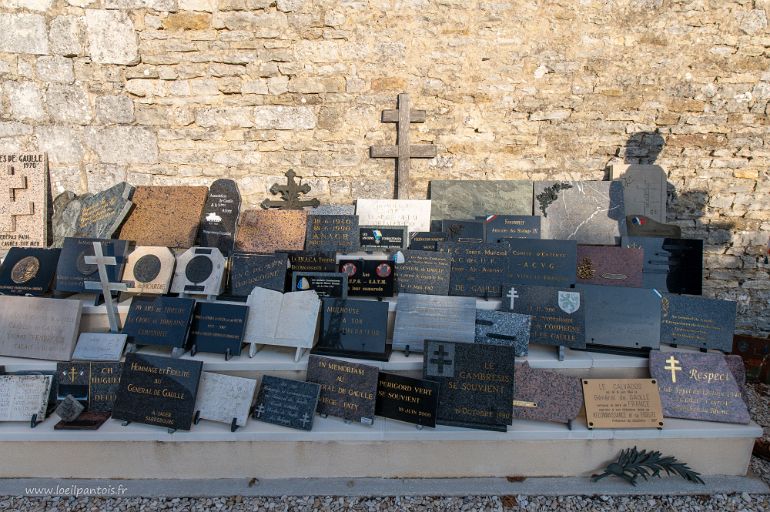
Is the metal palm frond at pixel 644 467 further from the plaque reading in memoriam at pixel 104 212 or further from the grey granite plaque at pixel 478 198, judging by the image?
the plaque reading in memoriam at pixel 104 212

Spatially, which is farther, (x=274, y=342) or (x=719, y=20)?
(x=719, y=20)

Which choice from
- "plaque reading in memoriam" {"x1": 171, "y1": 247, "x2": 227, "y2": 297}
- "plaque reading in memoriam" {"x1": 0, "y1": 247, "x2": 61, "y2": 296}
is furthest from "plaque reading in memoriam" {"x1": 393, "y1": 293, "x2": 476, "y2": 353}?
"plaque reading in memoriam" {"x1": 0, "y1": 247, "x2": 61, "y2": 296}

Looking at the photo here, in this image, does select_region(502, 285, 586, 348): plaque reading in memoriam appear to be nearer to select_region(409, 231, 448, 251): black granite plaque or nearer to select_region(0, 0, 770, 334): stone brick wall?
select_region(409, 231, 448, 251): black granite plaque

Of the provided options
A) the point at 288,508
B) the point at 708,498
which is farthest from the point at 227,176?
the point at 708,498

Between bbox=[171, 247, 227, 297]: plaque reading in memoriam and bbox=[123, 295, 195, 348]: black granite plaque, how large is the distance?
30cm

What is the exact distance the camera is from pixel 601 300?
117 inches

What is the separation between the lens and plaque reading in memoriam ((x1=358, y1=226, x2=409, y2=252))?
4098 mm

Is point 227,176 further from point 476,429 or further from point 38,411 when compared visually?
point 476,429

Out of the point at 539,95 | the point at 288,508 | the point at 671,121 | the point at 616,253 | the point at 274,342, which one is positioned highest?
the point at 539,95

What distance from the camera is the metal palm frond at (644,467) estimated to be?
251 cm

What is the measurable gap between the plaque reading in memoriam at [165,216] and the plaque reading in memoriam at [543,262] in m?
3.35

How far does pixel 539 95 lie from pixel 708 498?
13.1 ft

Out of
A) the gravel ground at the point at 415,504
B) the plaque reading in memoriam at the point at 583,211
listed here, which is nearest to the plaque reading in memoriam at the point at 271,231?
the gravel ground at the point at 415,504

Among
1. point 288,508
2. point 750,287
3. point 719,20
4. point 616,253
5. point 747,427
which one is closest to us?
point 288,508
